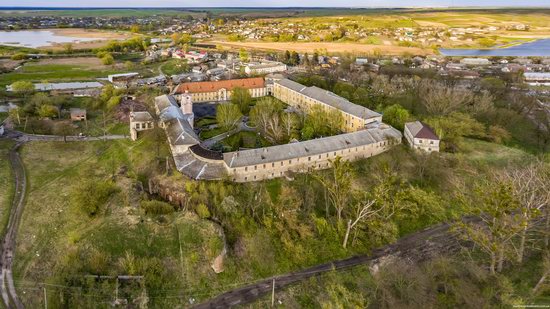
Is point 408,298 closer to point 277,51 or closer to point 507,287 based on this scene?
point 507,287

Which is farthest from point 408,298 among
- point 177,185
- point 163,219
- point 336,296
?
point 177,185

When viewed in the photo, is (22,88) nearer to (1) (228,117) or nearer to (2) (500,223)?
(1) (228,117)

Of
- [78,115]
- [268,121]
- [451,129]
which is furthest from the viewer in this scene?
[78,115]

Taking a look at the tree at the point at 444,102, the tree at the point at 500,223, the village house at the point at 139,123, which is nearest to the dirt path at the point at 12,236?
the village house at the point at 139,123

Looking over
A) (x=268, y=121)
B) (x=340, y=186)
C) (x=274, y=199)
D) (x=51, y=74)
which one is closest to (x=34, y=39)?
(x=51, y=74)

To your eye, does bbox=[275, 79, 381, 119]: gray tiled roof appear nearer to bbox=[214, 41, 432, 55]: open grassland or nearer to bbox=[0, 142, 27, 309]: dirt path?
bbox=[0, 142, 27, 309]: dirt path

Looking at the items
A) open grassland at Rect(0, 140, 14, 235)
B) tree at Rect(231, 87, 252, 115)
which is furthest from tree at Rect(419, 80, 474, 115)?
open grassland at Rect(0, 140, 14, 235)
